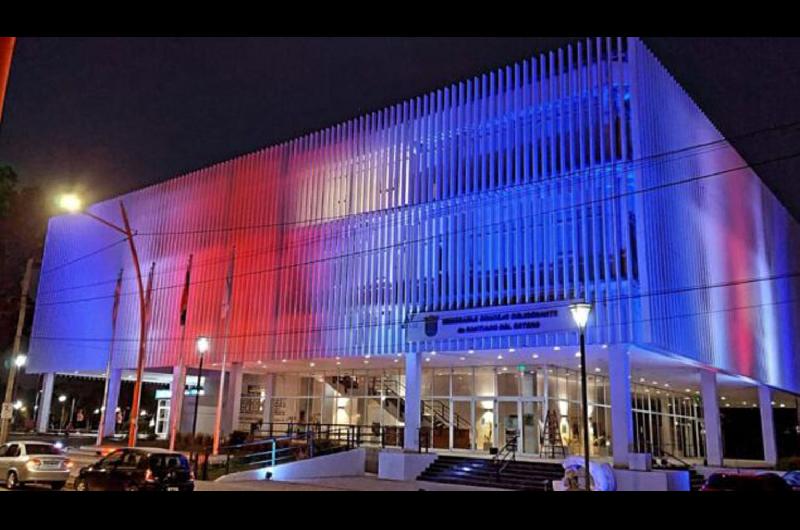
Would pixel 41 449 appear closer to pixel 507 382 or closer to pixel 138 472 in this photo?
pixel 138 472

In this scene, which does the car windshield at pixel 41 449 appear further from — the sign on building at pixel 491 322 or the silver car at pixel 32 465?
the sign on building at pixel 491 322

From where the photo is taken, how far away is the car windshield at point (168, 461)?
56.3 feet

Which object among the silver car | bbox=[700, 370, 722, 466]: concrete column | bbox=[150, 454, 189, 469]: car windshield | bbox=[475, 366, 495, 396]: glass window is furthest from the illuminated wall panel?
the silver car

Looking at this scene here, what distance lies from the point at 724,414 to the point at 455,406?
43597mm

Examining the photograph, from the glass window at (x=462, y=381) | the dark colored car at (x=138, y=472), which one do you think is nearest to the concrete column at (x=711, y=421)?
the glass window at (x=462, y=381)

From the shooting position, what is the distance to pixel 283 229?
125 ft

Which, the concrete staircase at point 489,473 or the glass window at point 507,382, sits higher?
the glass window at point 507,382

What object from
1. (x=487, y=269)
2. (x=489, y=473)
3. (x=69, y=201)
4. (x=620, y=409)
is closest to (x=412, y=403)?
(x=489, y=473)

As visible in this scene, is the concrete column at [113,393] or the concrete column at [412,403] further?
the concrete column at [113,393]

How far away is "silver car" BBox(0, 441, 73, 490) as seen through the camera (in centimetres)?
1998

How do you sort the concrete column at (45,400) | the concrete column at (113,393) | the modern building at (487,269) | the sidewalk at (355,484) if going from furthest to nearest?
1. the concrete column at (45,400)
2. the concrete column at (113,393)
3. the modern building at (487,269)
4. the sidewalk at (355,484)

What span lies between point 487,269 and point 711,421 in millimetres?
15471

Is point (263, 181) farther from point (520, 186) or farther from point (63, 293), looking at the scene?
point (63, 293)

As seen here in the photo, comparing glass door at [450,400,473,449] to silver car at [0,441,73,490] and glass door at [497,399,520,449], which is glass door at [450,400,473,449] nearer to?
glass door at [497,399,520,449]
